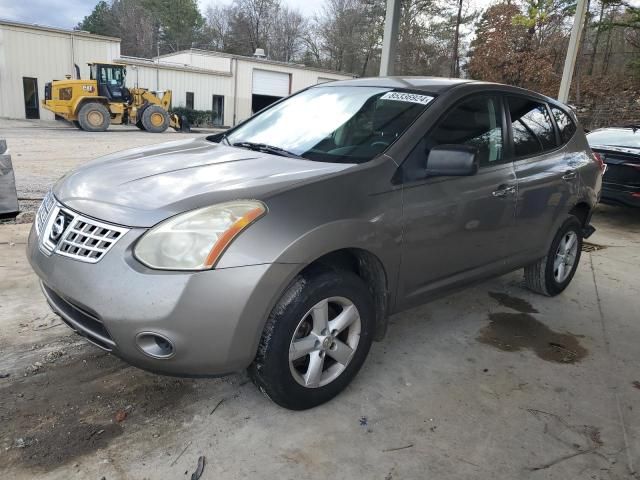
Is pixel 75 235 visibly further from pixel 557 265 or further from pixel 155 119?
pixel 155 119

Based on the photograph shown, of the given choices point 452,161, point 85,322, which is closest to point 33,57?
point 85,322

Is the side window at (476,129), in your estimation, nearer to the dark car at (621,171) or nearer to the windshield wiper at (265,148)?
the windshield wiper at (265,148)

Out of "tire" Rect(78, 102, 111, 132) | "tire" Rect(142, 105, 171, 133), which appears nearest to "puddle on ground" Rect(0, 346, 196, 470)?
"tire" Rect(78, 102, 111, 132)

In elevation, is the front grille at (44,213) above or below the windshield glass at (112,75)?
below

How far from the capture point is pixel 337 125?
10.1ft

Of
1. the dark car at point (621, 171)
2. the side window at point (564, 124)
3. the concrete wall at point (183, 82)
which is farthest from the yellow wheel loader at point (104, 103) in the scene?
the side window at point (564, 124)

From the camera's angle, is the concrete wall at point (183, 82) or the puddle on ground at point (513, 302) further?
the concrete wall at point (183, 82)

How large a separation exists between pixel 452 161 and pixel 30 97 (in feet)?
92.2

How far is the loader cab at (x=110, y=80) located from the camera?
20609 millimetres

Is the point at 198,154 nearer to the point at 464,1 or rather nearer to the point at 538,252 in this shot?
the point at 538,252

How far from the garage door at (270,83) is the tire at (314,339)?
3251 cm

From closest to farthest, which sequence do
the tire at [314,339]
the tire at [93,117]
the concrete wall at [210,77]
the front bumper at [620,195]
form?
the tire at [314,339] < the front bumper at [620,195] < the tire at [93,117] < the concrete wall at [210,77]

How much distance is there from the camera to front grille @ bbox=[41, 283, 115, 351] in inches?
82.6

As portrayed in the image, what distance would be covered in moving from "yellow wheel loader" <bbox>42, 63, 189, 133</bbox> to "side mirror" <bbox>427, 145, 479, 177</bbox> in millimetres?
19822
